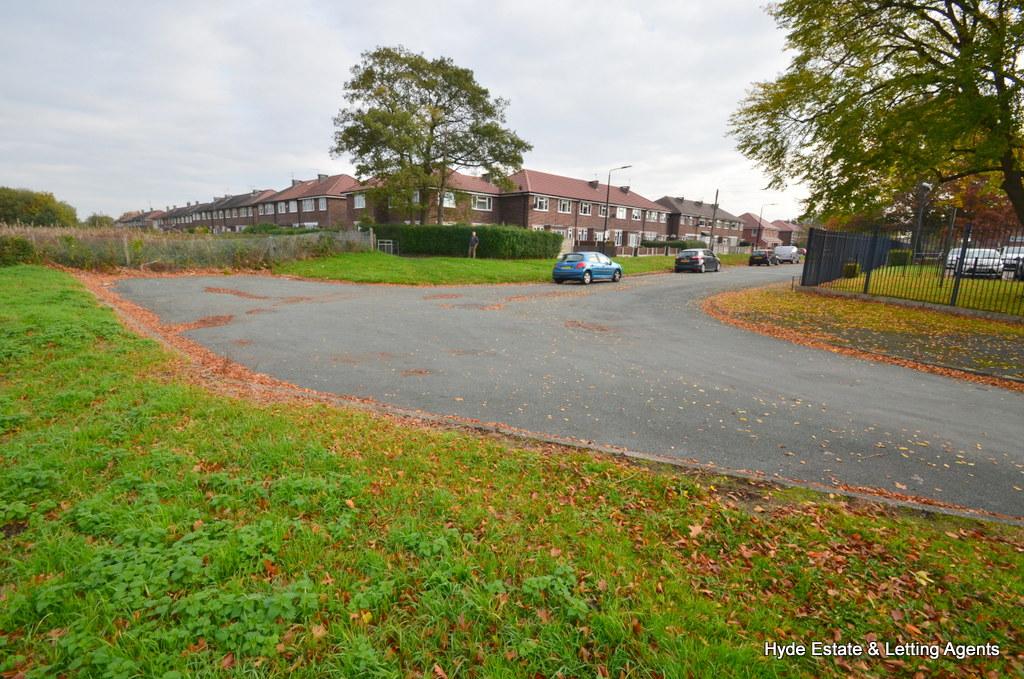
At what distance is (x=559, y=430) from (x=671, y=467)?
1.31m

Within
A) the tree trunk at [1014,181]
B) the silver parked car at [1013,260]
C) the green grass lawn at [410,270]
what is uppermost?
the tree trunk at [1014,181]

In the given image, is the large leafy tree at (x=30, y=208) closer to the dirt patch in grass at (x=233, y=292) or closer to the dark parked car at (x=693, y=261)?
the dirt patch in grass at (x=233, y=292)

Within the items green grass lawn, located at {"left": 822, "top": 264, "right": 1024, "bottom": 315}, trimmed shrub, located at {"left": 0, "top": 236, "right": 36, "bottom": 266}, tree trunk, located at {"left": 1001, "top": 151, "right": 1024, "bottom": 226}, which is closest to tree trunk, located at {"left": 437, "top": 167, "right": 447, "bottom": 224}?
trimmed shrub, located at {"left": 0, "top": 236, "right": 36, "bottom": 266}

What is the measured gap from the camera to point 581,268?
2292cm

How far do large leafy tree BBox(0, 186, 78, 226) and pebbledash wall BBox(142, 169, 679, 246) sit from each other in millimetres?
21908

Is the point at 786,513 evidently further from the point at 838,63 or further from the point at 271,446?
the point at 838,63

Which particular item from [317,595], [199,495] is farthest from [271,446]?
[317,595]

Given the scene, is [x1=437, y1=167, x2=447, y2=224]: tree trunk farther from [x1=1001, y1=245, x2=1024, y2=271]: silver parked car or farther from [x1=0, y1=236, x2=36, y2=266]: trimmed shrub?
[x1=1001, y1=245, x2=1024, y2=271]: silver parked car

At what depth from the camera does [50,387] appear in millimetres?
5570

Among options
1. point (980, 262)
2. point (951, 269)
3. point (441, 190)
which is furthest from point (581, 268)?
point (441, 190)

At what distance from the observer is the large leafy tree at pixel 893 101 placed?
1206 centimetres

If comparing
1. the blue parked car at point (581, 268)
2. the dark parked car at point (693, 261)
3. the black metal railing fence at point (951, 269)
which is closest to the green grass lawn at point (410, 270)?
the blue parked car at point (581, 268)

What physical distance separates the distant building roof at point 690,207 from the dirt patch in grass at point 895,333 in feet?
185

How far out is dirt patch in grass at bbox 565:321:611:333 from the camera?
11.3 m
